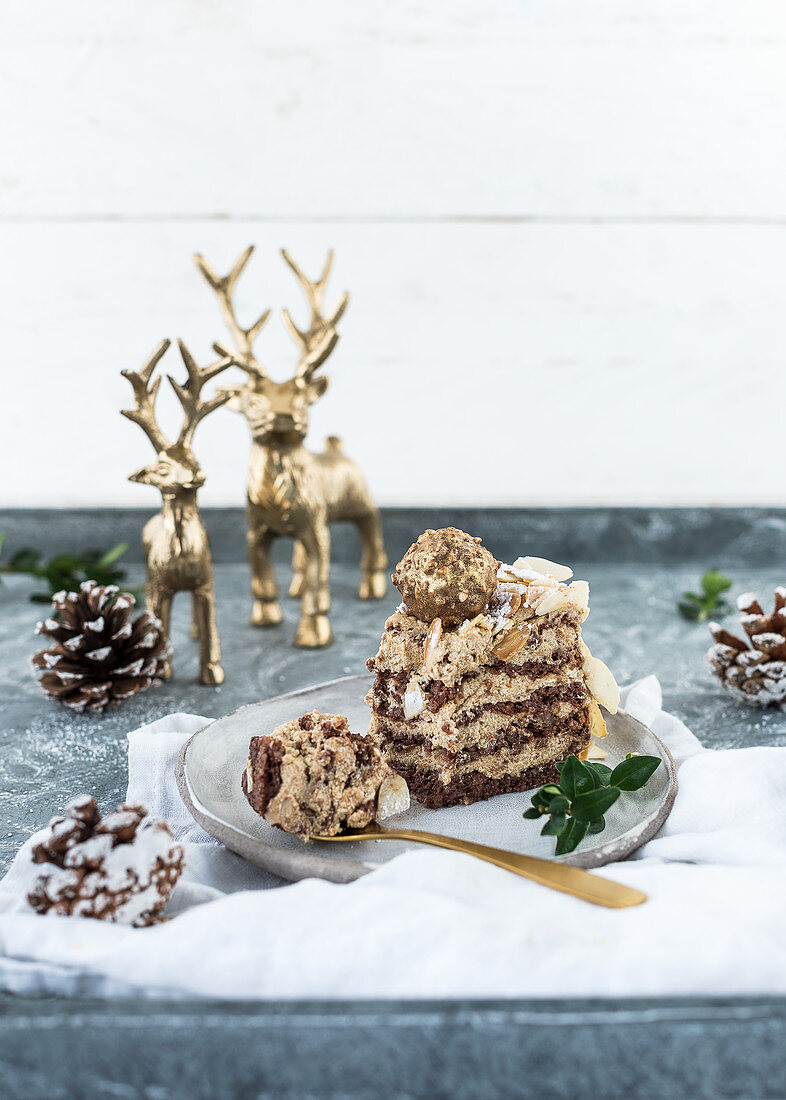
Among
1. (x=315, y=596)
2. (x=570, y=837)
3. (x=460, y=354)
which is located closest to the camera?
(x=570, y=837)

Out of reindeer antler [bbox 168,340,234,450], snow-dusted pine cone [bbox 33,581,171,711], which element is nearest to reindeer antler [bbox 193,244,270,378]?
reindeer antler [bbox 168,340,234,450]

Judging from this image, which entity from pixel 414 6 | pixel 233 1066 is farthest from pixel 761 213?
pixel 233 1066

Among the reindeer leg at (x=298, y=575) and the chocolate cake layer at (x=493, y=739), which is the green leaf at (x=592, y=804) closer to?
the chocolate cake layer at (x=493, y=739)

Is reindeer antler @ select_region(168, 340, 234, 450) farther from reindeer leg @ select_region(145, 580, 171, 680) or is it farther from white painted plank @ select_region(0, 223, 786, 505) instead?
white painted plank @ select_region(0, 223, 786, 505)

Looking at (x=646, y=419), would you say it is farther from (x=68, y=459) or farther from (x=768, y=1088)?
(x=768, y=1088)

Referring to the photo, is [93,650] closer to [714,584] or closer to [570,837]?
[570,837]

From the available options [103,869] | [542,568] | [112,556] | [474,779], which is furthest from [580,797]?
[112,556]
